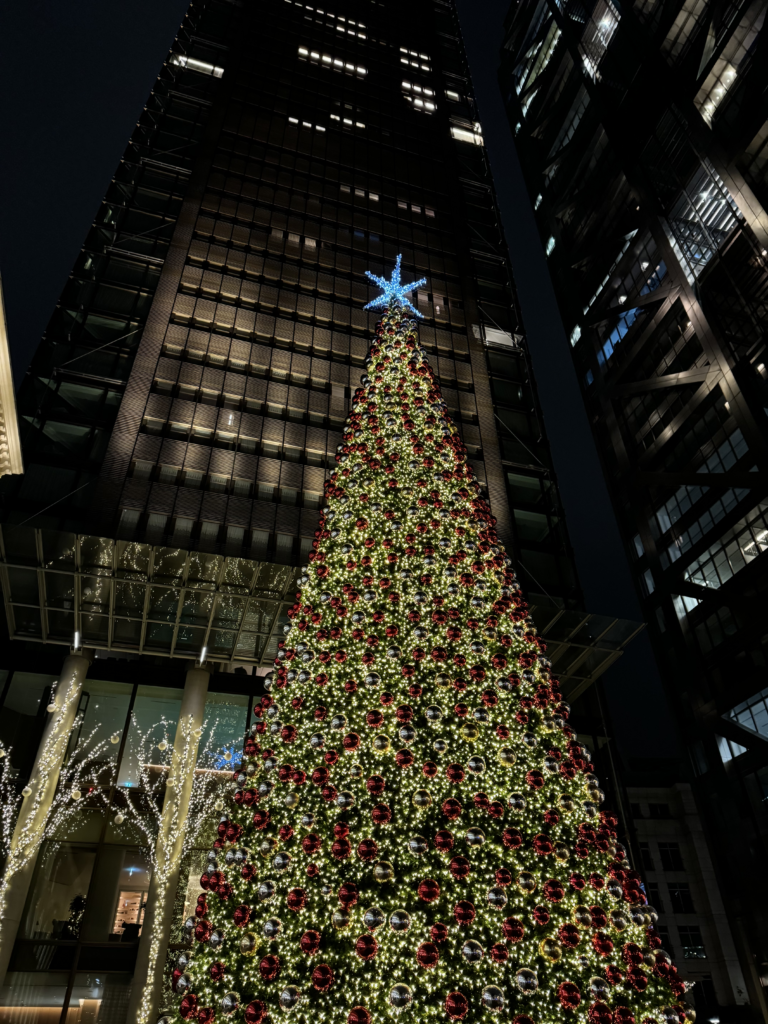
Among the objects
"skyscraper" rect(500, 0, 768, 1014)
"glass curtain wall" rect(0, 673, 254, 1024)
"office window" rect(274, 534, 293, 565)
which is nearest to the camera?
"glass curtain wall" rect(0, 673, 254, 1024)

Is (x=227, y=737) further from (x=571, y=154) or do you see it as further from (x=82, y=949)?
(x=571, y=154)

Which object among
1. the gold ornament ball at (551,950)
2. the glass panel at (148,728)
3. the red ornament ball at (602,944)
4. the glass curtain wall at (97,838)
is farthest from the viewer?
the glass panel at (148,728)

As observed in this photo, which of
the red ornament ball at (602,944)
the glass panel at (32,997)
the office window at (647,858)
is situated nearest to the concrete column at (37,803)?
the glass panel at (32,997)

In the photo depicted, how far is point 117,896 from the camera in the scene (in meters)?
13.7

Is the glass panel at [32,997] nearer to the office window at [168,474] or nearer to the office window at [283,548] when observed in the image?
the office window at [283,548]

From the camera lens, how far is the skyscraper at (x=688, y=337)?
2691 centimetres

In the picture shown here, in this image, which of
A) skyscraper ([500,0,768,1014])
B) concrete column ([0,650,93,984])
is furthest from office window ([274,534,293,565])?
skyscraper ([500,0,768,1014])

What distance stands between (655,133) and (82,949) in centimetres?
4515

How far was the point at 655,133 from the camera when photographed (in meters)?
36.3

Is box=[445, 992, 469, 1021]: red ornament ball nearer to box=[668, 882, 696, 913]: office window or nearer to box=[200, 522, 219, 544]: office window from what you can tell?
box=[200, 522, 219, 544]: office window

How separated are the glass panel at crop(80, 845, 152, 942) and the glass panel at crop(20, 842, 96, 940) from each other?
200mm

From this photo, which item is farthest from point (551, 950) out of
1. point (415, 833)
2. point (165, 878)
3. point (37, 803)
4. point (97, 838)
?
point (97, 838)

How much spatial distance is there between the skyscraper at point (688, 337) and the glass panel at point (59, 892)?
24802mm

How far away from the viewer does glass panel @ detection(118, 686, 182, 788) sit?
49.6 ft
